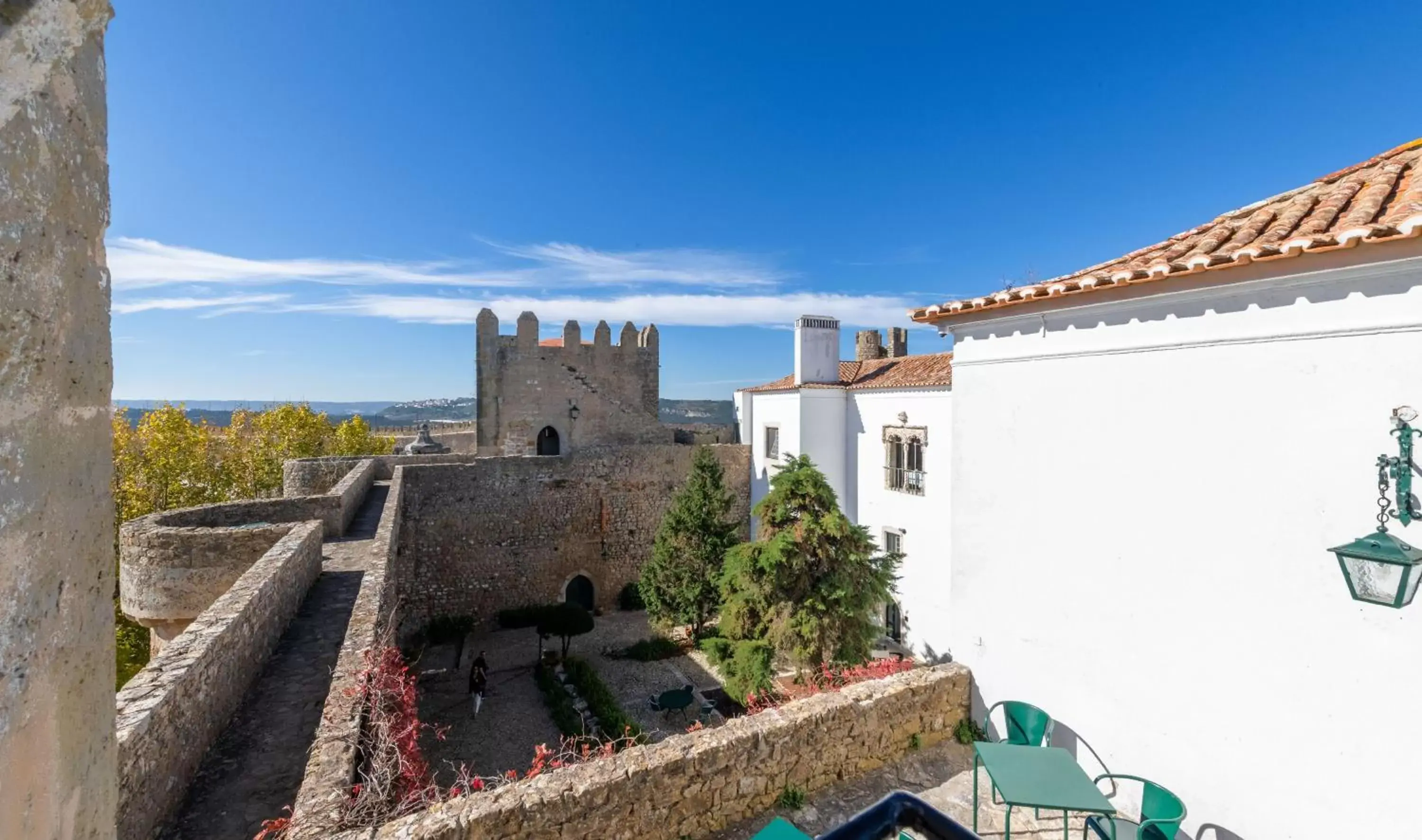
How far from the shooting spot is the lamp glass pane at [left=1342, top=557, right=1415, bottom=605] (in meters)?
3.43

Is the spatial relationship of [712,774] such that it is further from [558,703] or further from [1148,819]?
[558,703]

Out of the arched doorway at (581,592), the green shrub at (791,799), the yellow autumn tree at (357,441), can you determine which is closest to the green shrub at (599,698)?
the arched doorway at (581,592)

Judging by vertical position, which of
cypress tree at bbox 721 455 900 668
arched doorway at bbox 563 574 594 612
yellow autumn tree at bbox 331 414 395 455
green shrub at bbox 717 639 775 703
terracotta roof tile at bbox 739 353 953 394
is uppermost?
terracotta roof tile at bbox 739 353 953 394

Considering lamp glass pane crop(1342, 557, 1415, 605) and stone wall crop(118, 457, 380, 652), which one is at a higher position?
lamp glass pane crop(1342, 557, 1415, 605)

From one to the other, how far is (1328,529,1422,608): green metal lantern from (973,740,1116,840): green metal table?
2030mm

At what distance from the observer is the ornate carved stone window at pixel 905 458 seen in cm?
1369

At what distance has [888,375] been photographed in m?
15.6

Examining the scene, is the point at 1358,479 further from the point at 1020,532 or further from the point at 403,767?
the point at 403,767

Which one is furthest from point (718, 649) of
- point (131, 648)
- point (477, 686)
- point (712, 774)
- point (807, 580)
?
point (131, 648)

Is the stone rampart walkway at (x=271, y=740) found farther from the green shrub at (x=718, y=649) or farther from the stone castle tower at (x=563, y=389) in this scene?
the stone castle tower at (x=563, y=389)

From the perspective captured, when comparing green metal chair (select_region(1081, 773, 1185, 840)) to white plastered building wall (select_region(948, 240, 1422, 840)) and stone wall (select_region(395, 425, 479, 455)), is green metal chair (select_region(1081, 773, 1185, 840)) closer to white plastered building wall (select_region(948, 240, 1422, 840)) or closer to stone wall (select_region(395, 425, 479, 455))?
white plastered building wall (select_region(948, 240, 1422, 840))

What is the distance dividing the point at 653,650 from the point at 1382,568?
14336 millimetres

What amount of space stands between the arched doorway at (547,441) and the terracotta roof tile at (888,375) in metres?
7.20

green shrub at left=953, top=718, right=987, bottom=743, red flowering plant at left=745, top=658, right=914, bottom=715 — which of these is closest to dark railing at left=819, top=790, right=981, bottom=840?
red flowering plant at left=745, top=658, right=914, bottom=715
